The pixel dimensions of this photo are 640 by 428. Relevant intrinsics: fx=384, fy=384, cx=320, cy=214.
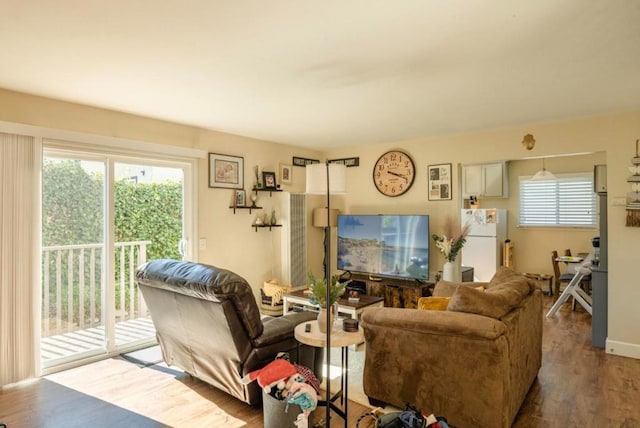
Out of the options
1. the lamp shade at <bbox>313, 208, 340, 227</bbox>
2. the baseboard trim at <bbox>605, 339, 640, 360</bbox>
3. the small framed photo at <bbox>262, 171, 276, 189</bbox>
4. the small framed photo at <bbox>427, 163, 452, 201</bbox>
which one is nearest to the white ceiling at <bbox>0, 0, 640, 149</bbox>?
the small framed photo at <bbox>427, 163, 452, 201</bbox>

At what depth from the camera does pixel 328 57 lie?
242 centimetres

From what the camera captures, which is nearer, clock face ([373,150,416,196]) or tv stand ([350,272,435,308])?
tv stand ([350,272,435,308])

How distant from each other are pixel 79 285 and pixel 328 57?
10.1 ft

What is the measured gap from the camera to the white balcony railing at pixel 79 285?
344 centimetres

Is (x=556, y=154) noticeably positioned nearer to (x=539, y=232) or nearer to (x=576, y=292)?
(x=576, y=292)

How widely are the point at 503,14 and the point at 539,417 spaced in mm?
2461

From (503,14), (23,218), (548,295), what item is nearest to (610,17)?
(503,14)

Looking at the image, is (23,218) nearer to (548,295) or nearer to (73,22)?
(73,22)

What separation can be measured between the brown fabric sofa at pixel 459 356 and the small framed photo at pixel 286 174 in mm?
3128

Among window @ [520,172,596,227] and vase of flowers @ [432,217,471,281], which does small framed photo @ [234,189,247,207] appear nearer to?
vase of flowers @ [432,217,471,281]

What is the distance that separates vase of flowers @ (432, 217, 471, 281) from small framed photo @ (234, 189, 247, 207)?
8.21ft

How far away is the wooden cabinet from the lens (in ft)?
22.5

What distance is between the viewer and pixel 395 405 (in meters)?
2.56

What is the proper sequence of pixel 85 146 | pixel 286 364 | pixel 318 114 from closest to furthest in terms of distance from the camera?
pixel 286 364, pixel 85 146, pixel 318 114
